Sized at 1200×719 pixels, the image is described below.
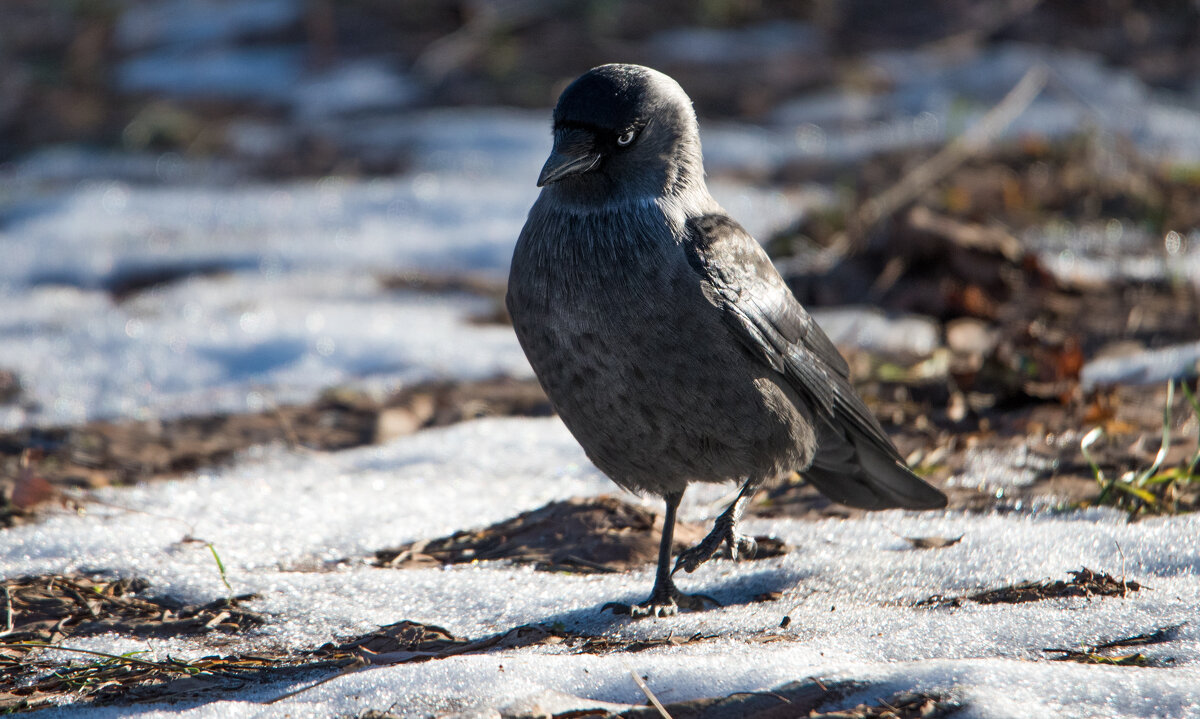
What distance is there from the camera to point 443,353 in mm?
5012

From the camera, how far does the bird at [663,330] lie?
9.21 feet

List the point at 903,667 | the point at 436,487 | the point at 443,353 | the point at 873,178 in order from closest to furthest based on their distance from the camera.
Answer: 1. the point at 903,667
2. the point at 436,487
3. the point at 443,353
4. the point at 873,178

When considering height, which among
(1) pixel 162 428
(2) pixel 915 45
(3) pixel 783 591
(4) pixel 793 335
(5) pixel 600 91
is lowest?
(1) pixel 162 428

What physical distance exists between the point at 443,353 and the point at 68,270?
2418mm

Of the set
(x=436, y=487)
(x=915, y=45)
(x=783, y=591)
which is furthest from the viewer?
(x=915, y=45)

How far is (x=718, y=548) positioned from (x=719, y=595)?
15cm

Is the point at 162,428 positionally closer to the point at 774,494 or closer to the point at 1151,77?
the point at 774,494

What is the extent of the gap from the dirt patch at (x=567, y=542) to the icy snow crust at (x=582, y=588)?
0.26 feet

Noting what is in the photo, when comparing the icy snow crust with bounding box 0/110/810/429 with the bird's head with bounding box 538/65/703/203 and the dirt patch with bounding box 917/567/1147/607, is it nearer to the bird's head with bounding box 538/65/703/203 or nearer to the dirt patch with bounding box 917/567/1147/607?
the bird's head with bounding box 538/65/703/203

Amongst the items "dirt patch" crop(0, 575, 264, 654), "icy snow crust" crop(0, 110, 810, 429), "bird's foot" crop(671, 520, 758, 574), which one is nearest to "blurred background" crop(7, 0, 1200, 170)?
"icy snow crust" crop(0, 110, 810, 429)

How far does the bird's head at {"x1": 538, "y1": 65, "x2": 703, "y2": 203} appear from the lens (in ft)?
Result: 9.85

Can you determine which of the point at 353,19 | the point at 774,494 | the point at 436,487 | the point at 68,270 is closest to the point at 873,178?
the point at 774,494

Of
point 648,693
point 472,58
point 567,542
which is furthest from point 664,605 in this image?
point 472,58

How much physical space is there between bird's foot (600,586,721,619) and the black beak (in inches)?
43.6
